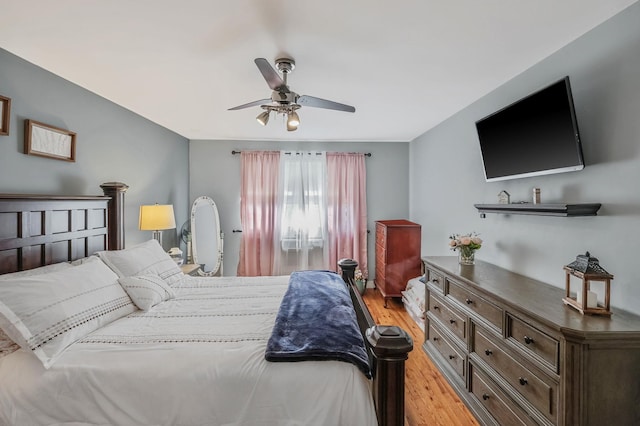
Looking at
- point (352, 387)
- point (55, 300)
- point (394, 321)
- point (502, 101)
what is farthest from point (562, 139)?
point (55, 300)

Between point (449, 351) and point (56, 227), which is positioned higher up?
point (56, 227)

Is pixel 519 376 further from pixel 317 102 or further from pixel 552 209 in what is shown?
pixel 317 102

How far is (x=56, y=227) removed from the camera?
7.16 feet

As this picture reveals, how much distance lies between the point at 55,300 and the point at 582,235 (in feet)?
9.92

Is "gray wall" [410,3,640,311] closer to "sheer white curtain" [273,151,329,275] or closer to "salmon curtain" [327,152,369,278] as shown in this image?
"salmon curtain" [327,152,369,278]

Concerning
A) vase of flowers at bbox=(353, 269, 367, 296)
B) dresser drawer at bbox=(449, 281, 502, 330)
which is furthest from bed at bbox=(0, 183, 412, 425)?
vase of flowers at bbox=(353, 269, 367, 296)

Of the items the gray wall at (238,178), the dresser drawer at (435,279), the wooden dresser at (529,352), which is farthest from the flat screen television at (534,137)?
the gray wall at (238,178)

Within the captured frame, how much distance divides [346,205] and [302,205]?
2.33 ft

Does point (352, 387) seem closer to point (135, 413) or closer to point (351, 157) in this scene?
point (135, 413)

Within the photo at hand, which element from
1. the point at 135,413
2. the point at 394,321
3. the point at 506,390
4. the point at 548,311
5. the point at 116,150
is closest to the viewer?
the point at 135,413

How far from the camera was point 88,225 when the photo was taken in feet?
8.07

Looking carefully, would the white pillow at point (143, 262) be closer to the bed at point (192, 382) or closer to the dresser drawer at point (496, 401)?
the bed at point (192, 382)

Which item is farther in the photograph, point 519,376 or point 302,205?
point 302,205

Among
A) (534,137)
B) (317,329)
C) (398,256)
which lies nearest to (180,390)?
(317,329)
